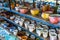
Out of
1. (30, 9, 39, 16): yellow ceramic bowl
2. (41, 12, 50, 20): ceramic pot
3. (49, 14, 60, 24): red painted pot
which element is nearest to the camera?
(49, 14, 60, 24): red painted pot

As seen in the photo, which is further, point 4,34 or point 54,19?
point 4,34

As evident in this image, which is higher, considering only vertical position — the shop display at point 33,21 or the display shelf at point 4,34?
the shop display at point 33,21

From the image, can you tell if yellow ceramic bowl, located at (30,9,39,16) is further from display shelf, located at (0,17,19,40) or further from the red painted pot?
display shelf, located at (0,17,19,40)

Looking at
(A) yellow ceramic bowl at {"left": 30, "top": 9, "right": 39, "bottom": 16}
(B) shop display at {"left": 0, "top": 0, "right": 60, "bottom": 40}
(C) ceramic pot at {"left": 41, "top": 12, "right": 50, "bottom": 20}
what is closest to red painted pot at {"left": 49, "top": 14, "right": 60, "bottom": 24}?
(B) shop display at {"left": 0, "top": 0, "right": 60, "bottom": 40}

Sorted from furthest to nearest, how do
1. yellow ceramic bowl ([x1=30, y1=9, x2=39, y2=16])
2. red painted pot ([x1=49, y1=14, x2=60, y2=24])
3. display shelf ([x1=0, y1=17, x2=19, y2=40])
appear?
display shelf ([x1=0, y1=17, x2=19, y2=40]) → yellow ceramic bowl ([x1=30, y1=9, x2=39, y2=16]) → red painted pot ([x1=49, y1=14, x2=60, y2=24])

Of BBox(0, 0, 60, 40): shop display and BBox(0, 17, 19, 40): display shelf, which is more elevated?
BBox(0, 0, 60, 40): shop display

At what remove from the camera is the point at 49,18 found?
2.48 meters

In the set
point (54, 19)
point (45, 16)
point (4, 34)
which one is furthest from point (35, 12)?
point (4, 34)

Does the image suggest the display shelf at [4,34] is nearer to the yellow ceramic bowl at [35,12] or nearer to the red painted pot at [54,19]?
the yellow ceramic bowl at [35,12]

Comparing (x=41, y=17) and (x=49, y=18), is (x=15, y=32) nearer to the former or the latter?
(x=41, y=17)

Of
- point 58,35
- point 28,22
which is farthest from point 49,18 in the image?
point 28,22

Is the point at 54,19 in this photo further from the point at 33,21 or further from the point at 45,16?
the point at 33,21

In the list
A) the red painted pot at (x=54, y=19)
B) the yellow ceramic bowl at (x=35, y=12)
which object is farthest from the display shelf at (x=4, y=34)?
the red painted pot at (x=54, y=19)

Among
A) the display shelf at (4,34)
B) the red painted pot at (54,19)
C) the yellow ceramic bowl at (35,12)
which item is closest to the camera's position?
the red painted pot at (54,19)
